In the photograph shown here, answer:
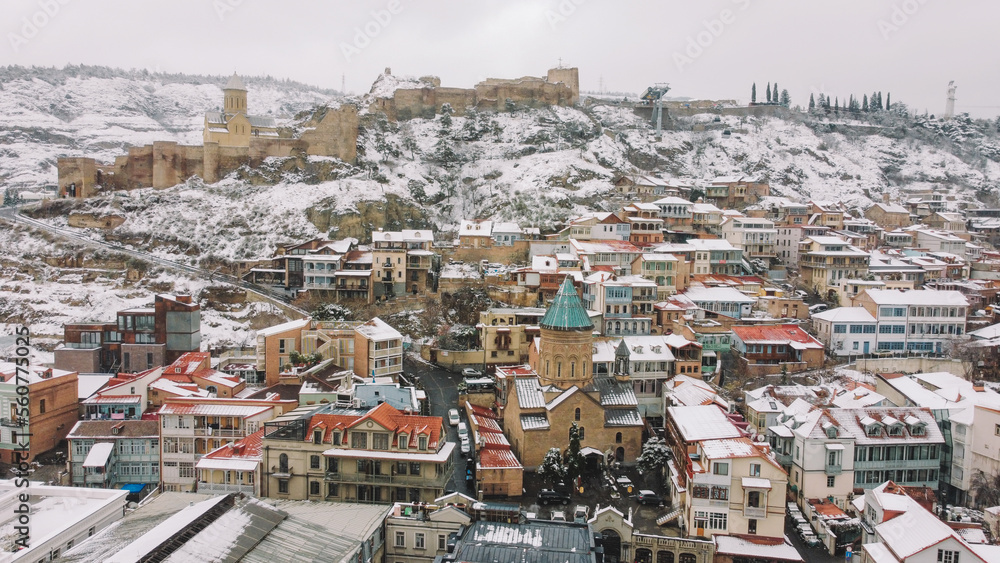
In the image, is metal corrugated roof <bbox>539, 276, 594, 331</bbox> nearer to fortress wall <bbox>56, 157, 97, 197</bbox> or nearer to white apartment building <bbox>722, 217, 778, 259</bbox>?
white apartment building <bbox>722, 217, 778, 259</bbox>

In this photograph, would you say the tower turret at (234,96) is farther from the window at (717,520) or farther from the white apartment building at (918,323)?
A: the window at (717,520)

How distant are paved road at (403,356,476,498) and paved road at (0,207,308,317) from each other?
11.4m

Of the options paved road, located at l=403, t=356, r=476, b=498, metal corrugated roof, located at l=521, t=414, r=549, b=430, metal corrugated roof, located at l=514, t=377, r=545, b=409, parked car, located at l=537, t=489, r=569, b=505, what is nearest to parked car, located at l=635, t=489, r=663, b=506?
parked car, located at l=537, t=489, r=569, b=505

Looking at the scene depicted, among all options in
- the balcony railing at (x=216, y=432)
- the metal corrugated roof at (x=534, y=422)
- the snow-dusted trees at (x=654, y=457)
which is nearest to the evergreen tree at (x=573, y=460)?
the metal corrugated roof at (x=534, y=422)

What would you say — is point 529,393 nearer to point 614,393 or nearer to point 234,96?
point 614,393

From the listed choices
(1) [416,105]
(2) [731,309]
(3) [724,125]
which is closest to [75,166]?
(1) [416,105]

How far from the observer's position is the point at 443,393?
49469 millimetres

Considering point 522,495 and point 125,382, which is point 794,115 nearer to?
point 522,495

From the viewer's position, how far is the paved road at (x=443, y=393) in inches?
1487

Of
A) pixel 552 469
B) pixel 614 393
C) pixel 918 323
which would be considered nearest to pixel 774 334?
pixel 918 323

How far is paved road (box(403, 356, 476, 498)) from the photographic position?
37.8m

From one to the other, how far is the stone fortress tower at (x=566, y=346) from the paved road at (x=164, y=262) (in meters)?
24.6

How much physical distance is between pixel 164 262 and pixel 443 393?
3439 centimetres

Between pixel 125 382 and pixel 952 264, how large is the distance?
67958mm
